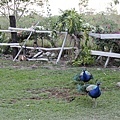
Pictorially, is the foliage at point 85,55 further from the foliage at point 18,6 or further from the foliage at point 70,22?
the foliage at point 18,6

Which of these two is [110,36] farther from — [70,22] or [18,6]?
[18,6]

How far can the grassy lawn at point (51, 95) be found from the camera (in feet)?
14.6

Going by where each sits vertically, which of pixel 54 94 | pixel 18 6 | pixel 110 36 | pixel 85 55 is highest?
pixel 18 6

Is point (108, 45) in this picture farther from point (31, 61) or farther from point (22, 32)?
point (22, 32)

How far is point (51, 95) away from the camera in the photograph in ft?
17.7

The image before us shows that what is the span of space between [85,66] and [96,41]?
72cm

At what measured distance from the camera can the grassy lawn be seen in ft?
14.6

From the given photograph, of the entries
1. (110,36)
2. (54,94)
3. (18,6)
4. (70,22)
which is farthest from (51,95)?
(18,6)

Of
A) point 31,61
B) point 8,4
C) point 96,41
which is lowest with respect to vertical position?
point 31,61

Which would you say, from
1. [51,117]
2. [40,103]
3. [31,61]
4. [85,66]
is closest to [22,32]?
[31,61]

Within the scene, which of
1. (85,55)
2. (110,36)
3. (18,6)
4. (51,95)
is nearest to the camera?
(51,95)

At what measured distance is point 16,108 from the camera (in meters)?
4.73

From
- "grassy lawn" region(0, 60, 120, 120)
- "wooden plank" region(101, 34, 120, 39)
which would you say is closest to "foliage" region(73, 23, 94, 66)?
"grassy lawn" region(0, 60, 120, 120)

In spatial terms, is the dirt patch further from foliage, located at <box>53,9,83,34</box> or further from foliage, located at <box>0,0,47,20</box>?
foliage, located at <box>0,0,47,20</box>
